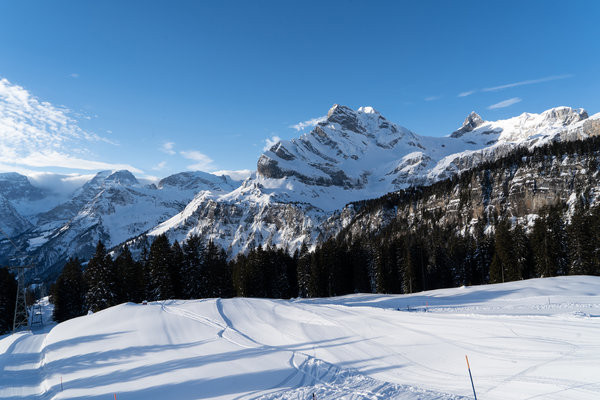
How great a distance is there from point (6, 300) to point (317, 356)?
174ft

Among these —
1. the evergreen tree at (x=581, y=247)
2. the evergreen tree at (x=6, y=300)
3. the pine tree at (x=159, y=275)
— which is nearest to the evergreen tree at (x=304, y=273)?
the pine tree at (x=159, y=275)

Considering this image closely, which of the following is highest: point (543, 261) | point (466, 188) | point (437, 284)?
point (466, 188)

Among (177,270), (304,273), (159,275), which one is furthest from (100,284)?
(304,273)

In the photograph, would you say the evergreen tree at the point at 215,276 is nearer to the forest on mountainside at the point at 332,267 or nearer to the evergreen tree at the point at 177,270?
the forest on mountainside at the point at 332,267

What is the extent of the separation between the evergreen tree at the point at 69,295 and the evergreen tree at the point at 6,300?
18.5 feet

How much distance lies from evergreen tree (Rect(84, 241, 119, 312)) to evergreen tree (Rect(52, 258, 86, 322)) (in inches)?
523

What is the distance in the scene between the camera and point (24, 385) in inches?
614

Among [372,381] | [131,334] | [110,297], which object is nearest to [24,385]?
[131,334]

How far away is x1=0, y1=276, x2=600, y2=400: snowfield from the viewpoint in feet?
38.8

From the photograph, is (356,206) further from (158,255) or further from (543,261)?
(158,255)

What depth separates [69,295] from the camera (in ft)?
174

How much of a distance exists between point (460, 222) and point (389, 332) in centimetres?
8885

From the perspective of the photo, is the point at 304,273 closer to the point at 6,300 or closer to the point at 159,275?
the point at 159,275

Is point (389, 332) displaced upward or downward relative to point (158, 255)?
downward
